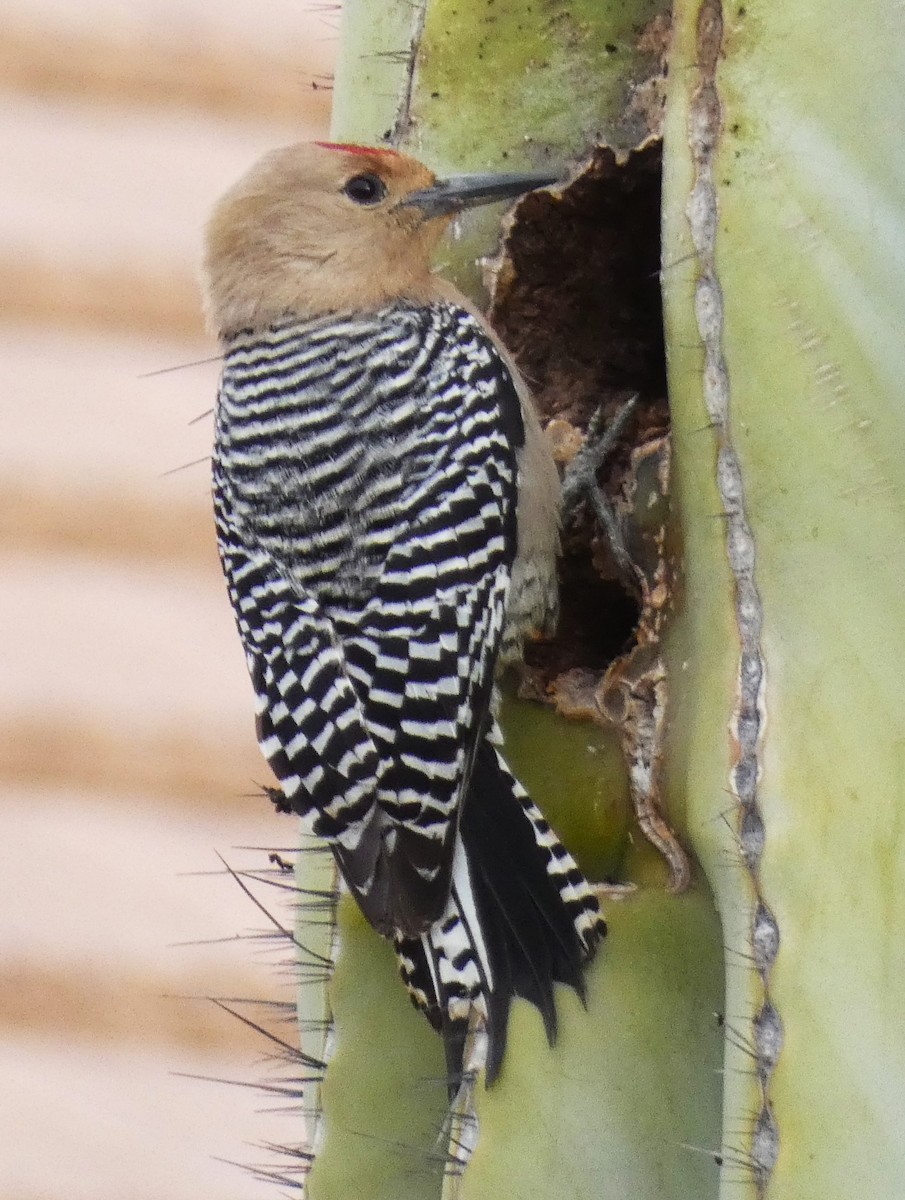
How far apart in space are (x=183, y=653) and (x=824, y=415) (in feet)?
6.08

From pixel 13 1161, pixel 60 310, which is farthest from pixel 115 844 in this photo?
pixel 60 310

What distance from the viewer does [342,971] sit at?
1620mm

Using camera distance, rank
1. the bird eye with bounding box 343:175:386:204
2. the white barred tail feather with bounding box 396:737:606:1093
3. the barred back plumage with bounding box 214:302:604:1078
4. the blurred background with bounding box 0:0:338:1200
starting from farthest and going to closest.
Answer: the blurred background with bounding box 0:0:338:1200, the bird eye with bounding box 343:175:386:204, the barred back plumage with bounding box 214:302:604:1078, the white barred tail feather with bounding box 396:737:606:1093

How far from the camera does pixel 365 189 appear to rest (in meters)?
2.07

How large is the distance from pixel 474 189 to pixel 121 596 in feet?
4.73

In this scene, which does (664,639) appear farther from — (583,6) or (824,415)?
(583,6)

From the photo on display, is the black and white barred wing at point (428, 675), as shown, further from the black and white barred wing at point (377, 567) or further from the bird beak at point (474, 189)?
the bird beak at point (474, 189)

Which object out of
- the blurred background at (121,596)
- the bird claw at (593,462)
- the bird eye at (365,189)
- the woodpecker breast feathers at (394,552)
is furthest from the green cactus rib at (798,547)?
the blurred background at (121,596)

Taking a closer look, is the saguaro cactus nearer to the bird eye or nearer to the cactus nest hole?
the cactus nest hole

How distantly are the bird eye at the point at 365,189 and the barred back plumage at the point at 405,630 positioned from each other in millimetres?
147

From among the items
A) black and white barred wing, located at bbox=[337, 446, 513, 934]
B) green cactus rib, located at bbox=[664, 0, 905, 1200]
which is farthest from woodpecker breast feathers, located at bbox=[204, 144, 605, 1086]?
green cactus rib, located at bbox=[664, 0, 905, 1200]

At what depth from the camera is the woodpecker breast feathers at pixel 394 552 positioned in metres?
1.60

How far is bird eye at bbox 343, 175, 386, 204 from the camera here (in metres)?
2.03

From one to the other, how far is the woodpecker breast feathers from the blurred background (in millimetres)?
855
